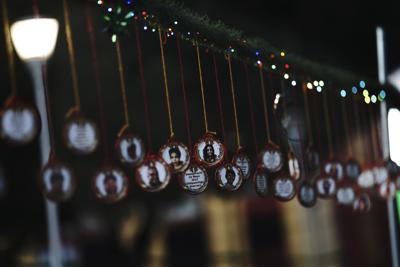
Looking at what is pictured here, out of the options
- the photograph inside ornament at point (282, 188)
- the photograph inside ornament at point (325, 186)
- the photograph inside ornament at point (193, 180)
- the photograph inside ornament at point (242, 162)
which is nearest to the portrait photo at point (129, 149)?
the photograph inside ornament at point (193, 180)

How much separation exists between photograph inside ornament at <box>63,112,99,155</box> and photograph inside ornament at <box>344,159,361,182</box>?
3097 millimetres

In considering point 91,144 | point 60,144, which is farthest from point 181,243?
point 91,144

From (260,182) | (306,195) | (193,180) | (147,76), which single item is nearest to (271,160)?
(260,182)

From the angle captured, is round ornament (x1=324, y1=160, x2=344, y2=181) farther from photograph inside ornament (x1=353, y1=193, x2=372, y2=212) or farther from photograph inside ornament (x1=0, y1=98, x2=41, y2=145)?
photograph inside ornament (x1=0, y1=98, x2=41, y2=145)

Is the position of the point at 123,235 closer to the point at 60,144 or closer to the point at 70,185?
the point at 60,144

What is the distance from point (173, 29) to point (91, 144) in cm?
119

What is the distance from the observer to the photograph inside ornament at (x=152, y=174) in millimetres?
4469

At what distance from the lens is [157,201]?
13625 millimetres

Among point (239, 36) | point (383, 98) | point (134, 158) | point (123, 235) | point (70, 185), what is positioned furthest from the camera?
point (123, 235)

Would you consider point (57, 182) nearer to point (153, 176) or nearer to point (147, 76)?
point (153, 176)

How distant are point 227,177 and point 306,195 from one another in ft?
4.19

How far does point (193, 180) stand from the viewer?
4.70 metres

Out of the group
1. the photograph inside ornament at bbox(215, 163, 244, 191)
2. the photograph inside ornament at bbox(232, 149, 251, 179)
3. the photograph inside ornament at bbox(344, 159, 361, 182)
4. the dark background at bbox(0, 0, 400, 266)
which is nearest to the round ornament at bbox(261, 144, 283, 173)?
the photograph inside ornament at bbox(232, 149, 251, 179)

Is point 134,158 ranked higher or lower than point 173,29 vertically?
lower
